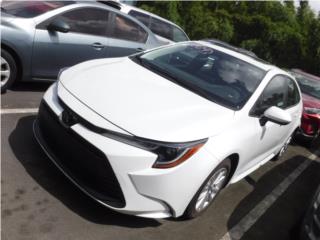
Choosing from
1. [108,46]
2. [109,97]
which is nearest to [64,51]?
[108,46]

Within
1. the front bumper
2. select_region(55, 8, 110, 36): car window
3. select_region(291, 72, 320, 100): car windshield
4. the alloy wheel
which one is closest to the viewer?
the front bumper

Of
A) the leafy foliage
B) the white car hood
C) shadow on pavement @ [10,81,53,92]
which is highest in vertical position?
the white car hood

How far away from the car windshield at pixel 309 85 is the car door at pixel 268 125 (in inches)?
114

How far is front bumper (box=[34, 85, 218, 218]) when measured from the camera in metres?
3.03

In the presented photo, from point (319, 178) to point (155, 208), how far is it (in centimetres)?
389

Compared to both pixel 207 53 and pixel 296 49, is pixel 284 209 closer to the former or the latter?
pixel 207 53

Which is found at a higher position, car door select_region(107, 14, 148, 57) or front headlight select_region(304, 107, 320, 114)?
car door select_region(107, 14, 148, 57)

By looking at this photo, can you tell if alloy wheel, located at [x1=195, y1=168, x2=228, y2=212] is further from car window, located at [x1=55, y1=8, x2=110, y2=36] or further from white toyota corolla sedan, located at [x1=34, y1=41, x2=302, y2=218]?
car window, located at [x1=55, y1=8, x2=110, y2=36]

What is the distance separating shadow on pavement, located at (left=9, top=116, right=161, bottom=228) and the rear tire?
4.21ft

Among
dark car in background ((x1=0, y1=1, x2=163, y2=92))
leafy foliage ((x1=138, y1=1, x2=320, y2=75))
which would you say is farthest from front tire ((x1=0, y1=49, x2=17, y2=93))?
leafy foliage ((x1=138, y1=1, x2=320, y2=75))

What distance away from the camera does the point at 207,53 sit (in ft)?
15.5

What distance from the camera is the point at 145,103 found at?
11.5 feet

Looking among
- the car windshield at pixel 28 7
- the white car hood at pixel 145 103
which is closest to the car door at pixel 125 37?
the car windshield at pixel 28 7

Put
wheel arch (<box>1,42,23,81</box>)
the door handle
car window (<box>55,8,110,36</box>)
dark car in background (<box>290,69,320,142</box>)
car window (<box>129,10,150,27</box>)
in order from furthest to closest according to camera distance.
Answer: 1. car window (<box>129,10,150,27</box>)
2. dark car in background (<box>290,69,320,142</box>)
3. the door handle
4. car window (<box>55,8,110,36</box>)
5. wheel arch (<box>1,42,23,81</box>)
